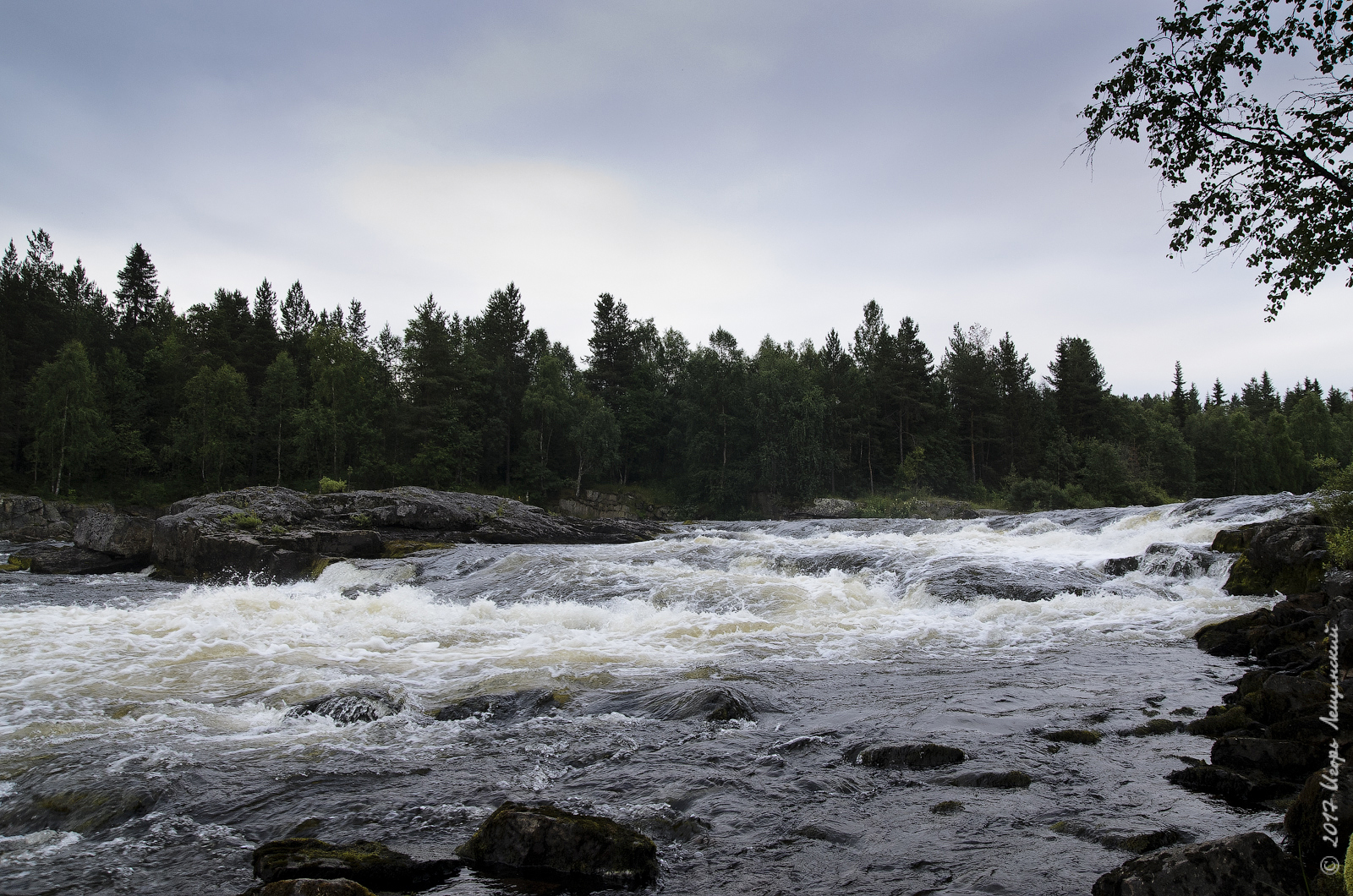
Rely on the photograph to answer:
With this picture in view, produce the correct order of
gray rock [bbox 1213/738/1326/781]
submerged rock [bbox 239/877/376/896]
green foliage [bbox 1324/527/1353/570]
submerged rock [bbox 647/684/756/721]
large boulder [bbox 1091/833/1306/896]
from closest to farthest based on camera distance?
large boulder [bbox 1091/833/1306/896], submerged rock [bbox 239/877/376/896], gray rock [bbox 1213/738/1326/781], submerged rock [bbox 647/684/756/721], green foliage [bbox 1324/527/1353/570]

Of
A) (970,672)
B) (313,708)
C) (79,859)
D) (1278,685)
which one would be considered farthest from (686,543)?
(79,859)

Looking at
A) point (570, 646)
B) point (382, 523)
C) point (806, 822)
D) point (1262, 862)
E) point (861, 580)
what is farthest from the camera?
point (382, 523)

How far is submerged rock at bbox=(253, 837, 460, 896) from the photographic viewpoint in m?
4.32

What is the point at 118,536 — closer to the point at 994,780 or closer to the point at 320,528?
the point at 320,528

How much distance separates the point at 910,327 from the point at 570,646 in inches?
2597

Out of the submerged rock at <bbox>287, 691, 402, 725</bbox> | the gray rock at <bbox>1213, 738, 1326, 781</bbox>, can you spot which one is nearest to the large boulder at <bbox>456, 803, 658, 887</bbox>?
the submerged rock at <bbox>287, 691, 402, 725</bbox>

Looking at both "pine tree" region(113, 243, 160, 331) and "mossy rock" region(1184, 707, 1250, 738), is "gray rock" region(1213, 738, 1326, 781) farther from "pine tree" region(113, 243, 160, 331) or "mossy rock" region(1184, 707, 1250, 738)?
"pine tree" region(113, 243, 160, 331)

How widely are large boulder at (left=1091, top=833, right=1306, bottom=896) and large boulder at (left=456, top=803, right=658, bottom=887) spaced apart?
8.92ft

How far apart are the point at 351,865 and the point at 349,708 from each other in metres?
4.31

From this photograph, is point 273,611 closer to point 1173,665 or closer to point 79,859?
point 79,859

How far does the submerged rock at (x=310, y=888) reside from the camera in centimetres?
377

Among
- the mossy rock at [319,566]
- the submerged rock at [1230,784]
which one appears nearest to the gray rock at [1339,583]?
the submerged rock at [1230,784]

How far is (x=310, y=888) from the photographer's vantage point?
379 cm

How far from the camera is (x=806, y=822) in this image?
5.35m
